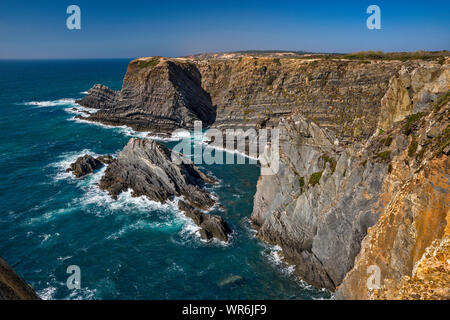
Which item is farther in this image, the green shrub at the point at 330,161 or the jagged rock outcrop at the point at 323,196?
the green shrub at the point at 330,161

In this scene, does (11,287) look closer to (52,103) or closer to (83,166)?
(83,166)

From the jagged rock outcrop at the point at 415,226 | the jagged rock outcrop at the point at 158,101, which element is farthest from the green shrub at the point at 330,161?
the jagged rock outcrop at the point at 158,101

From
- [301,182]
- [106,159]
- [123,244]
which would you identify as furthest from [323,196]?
[106,159]

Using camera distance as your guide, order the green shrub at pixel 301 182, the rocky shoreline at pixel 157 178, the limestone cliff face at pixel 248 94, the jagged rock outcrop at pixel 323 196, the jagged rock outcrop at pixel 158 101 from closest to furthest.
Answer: the jagged rock outcrop at pixel 323 196 < the green shrub at pixel 301 182 < the rocky shoreline at pixel 157 178 < the limestone cliff face at pixel 248 94 < the jagged rock outcrop at pixel 158 101

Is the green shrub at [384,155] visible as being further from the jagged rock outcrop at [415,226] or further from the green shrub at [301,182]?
the green shrub at [301,182]

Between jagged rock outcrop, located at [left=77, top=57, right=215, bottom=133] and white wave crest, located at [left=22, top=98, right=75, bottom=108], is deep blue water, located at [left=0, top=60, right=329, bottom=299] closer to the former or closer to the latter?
jagged rock outcrop, located at [left=77, top=57, right=215, bottom=133]
